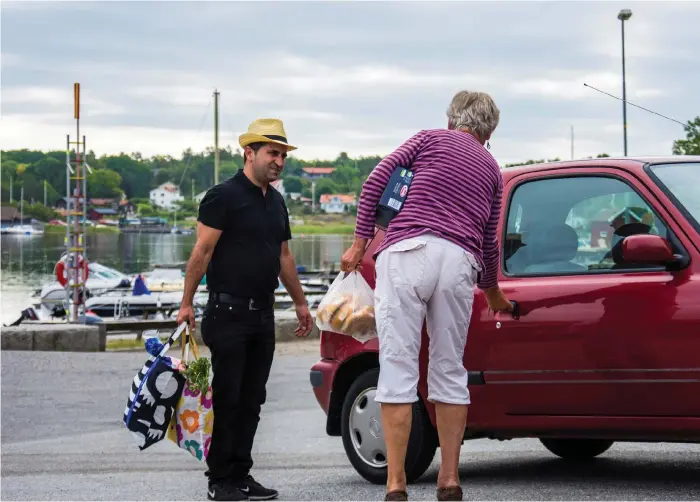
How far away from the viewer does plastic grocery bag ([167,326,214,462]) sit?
6543mm

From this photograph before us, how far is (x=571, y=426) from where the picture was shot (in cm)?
617

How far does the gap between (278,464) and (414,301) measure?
3.23 meters

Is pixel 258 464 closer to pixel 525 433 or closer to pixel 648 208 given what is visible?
pixel 525 433

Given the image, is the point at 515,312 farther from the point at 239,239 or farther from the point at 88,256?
the point at 88,256

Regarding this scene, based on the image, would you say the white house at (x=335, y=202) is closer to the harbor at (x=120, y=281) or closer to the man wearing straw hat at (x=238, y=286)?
the harbor at (x=120, y=281)

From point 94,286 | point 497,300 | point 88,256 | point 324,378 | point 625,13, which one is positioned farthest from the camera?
point 88,256

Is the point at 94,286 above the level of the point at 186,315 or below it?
below

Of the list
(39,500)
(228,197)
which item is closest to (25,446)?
(39,500)

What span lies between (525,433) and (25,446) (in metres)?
5.02

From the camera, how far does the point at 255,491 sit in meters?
6.52

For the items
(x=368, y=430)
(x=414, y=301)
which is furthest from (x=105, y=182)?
(x=414, y=301)

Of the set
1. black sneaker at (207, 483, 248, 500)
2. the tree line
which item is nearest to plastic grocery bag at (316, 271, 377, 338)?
black sneaker at (207, 483, 248, 500)

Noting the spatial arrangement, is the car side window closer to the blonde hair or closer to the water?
the blonde hair

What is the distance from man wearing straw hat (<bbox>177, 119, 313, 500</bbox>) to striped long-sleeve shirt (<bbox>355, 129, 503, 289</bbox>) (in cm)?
99
